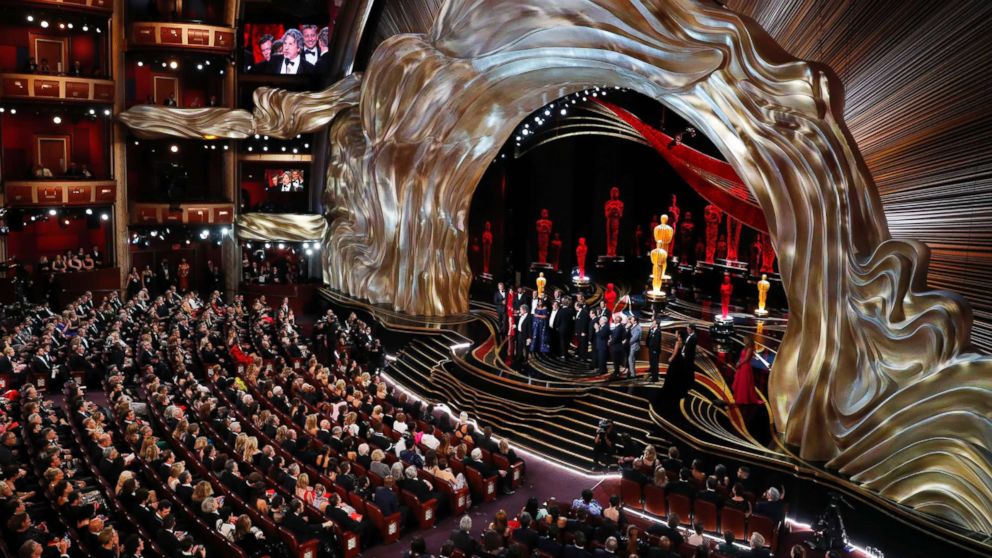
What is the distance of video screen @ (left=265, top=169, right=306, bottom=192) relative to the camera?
3016cm

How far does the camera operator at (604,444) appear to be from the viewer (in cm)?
1441

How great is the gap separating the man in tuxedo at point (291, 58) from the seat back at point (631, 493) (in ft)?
65.8

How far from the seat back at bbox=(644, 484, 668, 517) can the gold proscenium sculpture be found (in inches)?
93.2

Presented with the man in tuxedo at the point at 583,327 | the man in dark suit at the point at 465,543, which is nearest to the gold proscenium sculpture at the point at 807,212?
the man in tuxedo at the point at 583,327

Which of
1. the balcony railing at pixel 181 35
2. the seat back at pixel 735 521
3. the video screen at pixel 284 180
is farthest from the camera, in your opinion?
the video screen at pixel 284 180

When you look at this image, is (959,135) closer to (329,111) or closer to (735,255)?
(735,255)

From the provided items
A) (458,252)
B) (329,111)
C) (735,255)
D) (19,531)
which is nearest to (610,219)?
(735,255)

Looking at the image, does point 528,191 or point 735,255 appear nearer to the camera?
point 735,255

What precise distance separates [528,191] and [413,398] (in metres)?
10.8

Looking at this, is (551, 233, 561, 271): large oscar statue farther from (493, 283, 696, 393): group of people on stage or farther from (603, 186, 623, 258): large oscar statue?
(493, 283, 696, 393): group of people on stage

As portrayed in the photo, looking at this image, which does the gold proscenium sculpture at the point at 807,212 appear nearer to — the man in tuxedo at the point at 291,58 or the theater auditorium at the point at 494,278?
the theater auditorium at the point at 494,278

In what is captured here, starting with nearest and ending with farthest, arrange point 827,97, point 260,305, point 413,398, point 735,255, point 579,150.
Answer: point 827,97 < point 413,398 < point 260,305 < point 735,255 < point 579,150

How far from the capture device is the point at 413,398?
19.1m

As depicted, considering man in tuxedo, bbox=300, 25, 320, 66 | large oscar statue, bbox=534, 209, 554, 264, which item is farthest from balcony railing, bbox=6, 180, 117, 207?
large oscar statue, bbox=534, 209, 554, 264
